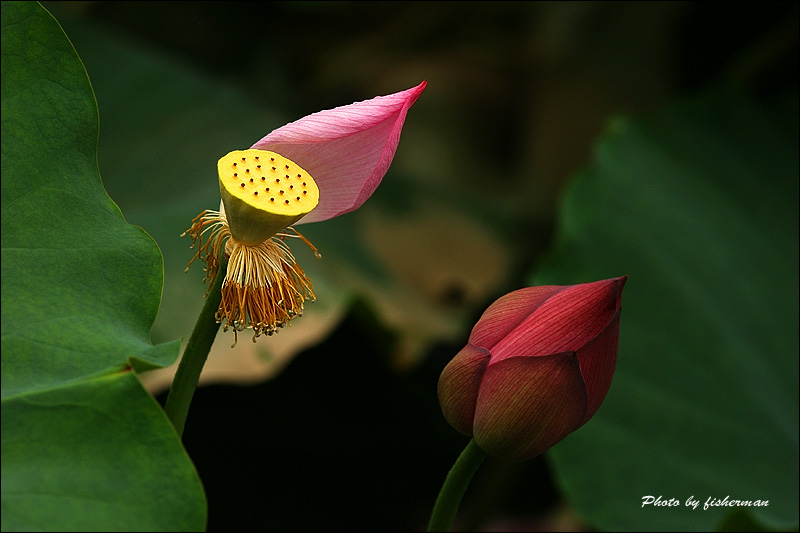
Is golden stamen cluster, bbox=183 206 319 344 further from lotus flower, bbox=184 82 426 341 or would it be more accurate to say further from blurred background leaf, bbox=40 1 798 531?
blurred background leaf, bbox=40 1 798 531

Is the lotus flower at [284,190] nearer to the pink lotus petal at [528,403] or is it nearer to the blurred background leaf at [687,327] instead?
the pink lotus petal at [528,403]

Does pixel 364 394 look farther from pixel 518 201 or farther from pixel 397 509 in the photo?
pixel 518 201

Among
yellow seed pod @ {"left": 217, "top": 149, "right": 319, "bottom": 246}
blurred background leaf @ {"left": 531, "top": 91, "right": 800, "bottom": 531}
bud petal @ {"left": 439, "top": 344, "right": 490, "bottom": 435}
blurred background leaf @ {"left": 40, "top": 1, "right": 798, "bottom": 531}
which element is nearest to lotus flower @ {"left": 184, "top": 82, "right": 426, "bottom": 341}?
yellow seed pod @ {"left": 217, "top": 149, "right": 319, "bottom": 246}

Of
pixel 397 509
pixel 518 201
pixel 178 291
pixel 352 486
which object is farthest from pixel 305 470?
pixel 518 201

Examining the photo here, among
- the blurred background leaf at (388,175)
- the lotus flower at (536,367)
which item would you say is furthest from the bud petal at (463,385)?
the blurred background leaf at (388,175)

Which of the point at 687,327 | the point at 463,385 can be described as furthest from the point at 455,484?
the point at 687,327

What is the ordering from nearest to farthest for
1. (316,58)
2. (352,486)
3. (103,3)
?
1. (352,486)
2. (103,3)
3. (316,58)
